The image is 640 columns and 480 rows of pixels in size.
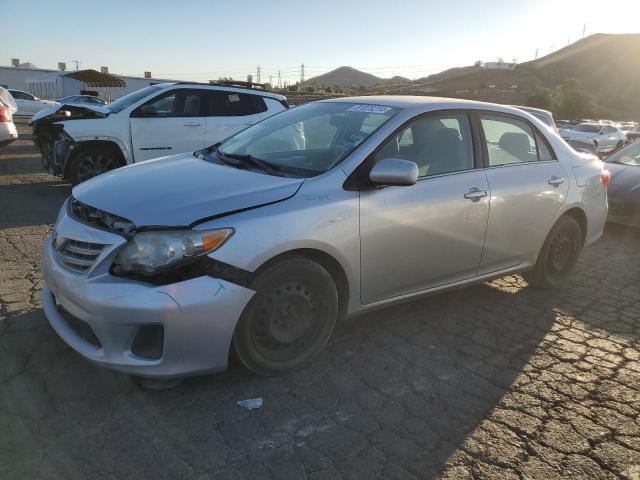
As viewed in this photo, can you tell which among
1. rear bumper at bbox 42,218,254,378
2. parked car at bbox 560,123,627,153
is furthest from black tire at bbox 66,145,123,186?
parked car at bbox 560,123,627,153

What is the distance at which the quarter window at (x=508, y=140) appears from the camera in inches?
162

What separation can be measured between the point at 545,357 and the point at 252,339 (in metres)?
2.10

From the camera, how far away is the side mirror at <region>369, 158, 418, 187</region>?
316 centimetres

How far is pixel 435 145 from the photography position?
3807 millimetres

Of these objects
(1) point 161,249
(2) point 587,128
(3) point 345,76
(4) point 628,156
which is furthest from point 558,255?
(3) point 345,76

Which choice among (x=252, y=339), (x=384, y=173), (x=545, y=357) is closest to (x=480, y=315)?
(x=545, y=357)

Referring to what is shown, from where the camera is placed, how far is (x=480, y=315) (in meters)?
4.30

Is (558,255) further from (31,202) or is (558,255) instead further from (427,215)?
(31,202)

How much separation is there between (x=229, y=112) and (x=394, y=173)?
6.30 meters

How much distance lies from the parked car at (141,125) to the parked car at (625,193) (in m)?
5.68

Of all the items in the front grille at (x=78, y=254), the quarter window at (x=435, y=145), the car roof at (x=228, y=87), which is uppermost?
the car roof at (x=228, y=87)

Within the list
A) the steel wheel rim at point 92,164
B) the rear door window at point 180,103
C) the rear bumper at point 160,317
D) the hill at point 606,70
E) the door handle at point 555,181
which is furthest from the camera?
the hill at point 606,70

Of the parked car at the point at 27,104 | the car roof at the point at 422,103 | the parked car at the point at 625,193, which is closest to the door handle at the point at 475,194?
the car roof at the point at 422,103

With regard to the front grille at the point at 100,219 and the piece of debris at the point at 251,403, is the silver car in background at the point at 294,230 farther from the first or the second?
the piece of debris at the point at 251,403
